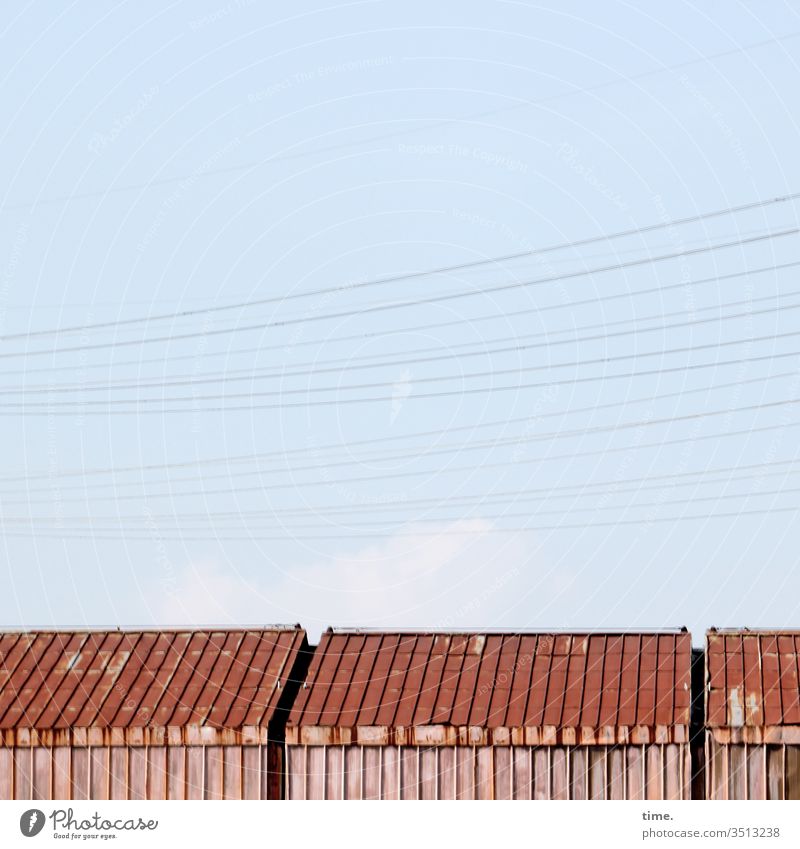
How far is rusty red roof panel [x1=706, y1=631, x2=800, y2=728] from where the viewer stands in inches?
1215

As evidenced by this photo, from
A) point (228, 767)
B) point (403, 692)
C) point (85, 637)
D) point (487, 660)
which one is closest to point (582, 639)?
point (487, 660)

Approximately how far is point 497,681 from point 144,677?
8830 millimetres

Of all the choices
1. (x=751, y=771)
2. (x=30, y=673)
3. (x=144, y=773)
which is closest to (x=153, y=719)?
(x=144, y=773)

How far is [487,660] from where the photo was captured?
33938 mm

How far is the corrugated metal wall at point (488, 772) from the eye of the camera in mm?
30609

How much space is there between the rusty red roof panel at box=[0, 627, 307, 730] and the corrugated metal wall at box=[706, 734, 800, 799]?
33.5 ft

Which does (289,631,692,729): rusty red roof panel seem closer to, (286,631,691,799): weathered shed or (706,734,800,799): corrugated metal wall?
(286,631,691,799): weathered shed

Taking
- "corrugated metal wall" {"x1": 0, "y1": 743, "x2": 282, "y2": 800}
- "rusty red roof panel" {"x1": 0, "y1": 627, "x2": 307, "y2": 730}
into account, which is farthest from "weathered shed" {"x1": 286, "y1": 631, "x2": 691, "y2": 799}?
"rusty red roof panel" {"x1": 0, "y1": 627, "x2": 307, "y2": 730}

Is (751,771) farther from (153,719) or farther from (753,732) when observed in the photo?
(153,719)
